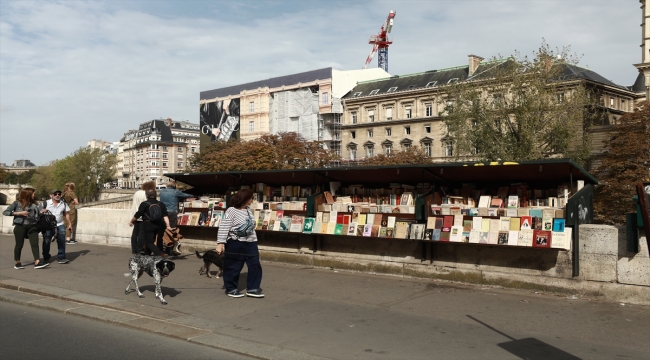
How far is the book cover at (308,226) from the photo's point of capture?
12.5 m

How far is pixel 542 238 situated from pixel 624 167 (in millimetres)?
49506

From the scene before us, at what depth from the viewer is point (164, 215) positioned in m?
11.1

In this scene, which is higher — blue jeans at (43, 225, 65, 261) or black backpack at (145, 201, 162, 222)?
black backpack at (145, 201, 162, 222)

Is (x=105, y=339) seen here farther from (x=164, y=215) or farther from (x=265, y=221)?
(x=265, y=221)

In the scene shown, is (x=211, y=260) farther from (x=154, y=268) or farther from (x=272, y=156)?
(x=272, y=156)

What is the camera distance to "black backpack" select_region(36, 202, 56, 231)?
43.5 ft

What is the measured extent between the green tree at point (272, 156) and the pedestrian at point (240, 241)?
61444 millimetres

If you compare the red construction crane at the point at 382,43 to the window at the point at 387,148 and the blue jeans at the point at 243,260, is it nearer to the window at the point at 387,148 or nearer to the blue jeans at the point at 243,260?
the window at the point at 387,148

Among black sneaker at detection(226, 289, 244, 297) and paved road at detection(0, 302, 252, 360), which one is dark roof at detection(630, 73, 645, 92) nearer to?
black sneaker at detection(226, 289, 244, 297)

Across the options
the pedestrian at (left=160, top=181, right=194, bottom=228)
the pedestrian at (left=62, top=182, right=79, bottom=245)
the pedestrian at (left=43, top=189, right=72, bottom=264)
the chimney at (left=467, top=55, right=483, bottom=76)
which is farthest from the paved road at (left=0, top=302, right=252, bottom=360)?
the chimney at (left=467, top=55, right=483, bottom=76)

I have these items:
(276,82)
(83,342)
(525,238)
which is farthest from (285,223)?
(276,82)

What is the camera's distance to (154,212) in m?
10.9

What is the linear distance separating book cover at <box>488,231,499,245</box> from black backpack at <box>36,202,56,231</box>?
9.54 m

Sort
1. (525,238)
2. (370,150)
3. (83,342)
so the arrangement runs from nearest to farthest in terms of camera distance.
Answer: (83,342) → (525,238) → (370,150)
